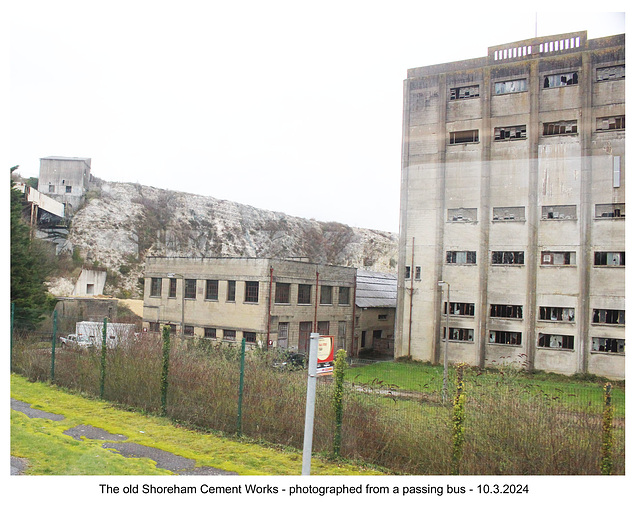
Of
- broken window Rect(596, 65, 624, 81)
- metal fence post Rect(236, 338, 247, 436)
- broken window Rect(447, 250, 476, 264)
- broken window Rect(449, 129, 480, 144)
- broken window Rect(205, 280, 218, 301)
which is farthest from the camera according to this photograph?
broken window Rect(449, 129, 480, 144)

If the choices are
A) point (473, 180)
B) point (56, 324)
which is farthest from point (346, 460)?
point (473, 180)

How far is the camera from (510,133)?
979 centimetres

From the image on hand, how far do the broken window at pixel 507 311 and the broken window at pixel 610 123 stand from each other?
12.4 feet

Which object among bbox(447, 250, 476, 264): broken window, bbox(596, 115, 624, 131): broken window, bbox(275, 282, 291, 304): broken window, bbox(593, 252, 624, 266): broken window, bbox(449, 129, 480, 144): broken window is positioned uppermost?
bbox(449, 129, 480, 144): broken window

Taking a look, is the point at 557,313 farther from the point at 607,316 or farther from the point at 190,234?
the point at 190,234

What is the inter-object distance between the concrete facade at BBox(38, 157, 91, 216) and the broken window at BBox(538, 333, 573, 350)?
351 inches

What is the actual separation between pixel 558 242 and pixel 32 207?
810 cm

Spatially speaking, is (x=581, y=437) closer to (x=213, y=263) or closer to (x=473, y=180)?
(x=473, y=180)

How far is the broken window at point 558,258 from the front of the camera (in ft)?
26.0

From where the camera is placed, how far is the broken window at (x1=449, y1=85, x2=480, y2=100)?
1209 centimetres

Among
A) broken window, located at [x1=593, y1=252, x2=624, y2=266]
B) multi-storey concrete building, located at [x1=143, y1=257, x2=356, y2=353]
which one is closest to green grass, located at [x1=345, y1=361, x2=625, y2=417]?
multi-storey concrete building, located at [x1=143, y1=257, x2=356, y2=353]

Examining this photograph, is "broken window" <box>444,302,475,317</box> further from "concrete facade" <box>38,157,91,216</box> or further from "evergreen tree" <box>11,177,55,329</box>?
"evergreen tree" <box>11,177,55,329</box>

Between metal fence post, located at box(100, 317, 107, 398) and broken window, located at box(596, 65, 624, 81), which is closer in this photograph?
broken window, located at box(596, 65, 624, 81)

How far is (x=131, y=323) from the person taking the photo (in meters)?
8.90
